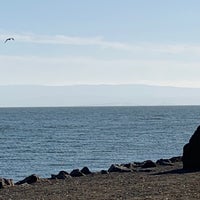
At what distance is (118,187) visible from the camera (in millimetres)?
32844

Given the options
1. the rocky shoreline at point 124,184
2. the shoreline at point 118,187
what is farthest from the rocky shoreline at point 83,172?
the shoreline at point 118,187

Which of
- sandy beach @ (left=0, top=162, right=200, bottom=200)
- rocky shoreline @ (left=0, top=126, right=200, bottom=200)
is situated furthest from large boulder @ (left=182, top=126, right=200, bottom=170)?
sandy beach @ (left=0, top=162, right=200, bottom=200)

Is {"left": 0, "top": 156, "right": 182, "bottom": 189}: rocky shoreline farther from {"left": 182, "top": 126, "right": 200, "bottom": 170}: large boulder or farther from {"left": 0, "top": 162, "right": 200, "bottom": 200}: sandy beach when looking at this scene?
{"left": 182, "top": 126, "right": 200, "bottom": 170}: large boulder

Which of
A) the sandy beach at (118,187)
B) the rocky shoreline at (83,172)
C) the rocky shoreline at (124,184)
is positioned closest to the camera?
the sandy beach at (118,187)

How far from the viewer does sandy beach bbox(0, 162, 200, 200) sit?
29.1 meters

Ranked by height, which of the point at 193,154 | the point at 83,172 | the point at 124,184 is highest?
the point at 193,154

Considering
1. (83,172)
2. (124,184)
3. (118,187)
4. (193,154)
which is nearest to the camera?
(118,187)

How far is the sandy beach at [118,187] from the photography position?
95.5 feet

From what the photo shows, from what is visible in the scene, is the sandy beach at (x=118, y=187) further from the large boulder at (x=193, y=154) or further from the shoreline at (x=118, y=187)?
the large boulder at (x=193, y=154)

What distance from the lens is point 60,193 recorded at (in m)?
32.2

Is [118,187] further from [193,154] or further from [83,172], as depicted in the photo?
[83,172]

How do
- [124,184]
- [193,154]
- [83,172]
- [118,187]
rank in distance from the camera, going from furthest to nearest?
[83,172], [193,154], [124,184], [118,187]

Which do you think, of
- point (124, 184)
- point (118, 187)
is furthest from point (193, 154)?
point (118, 187)

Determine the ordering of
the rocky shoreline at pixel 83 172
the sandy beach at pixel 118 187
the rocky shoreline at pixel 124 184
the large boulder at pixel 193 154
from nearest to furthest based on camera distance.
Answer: the sandy beach at pixel 118 187 → the rocky shoreline at pixel 124 184 → the large boulder at pixel 193 154 → the rocky shoreline at pixel 83 172
